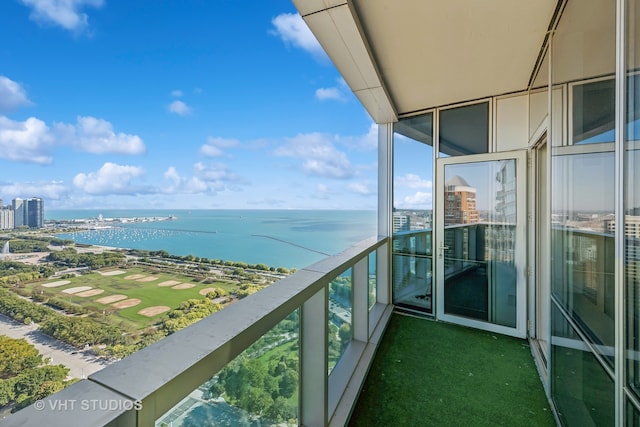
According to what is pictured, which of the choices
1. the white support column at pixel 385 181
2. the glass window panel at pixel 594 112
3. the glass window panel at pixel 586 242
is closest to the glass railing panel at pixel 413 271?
the white support column at pixel 385 181

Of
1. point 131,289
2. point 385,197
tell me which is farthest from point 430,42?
point 131,289

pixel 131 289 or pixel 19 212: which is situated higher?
pixel 19 212

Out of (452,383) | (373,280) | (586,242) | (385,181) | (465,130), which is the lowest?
(452,383)

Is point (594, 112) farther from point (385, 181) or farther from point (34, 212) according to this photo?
point (34, 212)

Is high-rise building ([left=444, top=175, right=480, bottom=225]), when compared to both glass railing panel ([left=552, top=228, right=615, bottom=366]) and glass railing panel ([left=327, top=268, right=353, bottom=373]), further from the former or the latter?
glass railing panel ([left=327, top=268, right=353, bottom=373])

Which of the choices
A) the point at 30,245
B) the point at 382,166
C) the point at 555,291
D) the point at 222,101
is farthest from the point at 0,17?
the point at 222,101

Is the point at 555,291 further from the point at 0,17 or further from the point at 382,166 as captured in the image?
the point at 0,17

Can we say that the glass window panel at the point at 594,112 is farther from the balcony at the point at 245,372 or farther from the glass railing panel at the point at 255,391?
the glass railing panel at the point at 255,391
